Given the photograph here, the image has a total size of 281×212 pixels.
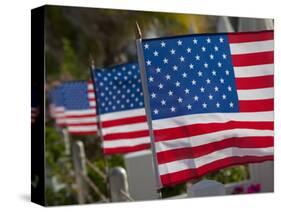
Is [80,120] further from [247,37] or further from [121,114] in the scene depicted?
[247,37]

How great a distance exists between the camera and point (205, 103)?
6848 mm

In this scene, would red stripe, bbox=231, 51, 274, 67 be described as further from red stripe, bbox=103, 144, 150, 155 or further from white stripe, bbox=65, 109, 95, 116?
white stripe, bbox=65, 109, 95, 116

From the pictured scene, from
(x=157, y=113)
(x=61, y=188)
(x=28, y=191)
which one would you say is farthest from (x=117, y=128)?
(x=61, y=188)

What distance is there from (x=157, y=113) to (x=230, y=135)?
2.62 feet

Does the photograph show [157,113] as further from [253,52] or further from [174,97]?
[253,52]

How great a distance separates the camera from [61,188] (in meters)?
13.0

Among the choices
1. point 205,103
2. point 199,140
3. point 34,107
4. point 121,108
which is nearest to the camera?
point 199,140

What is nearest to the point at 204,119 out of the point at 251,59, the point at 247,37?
the point at 251,59

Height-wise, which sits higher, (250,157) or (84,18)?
(84,18)

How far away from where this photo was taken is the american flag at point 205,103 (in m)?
6.73

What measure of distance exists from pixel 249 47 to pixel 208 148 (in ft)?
3.82

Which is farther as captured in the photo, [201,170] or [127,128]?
[127,128]

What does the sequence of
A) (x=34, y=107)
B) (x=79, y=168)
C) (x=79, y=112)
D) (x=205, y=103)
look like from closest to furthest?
(x=205, y=103), (x=34, y=107), (x=79, y=168), (x=79, y=112)

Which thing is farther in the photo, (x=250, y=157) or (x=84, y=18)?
(x=84, y=18)
